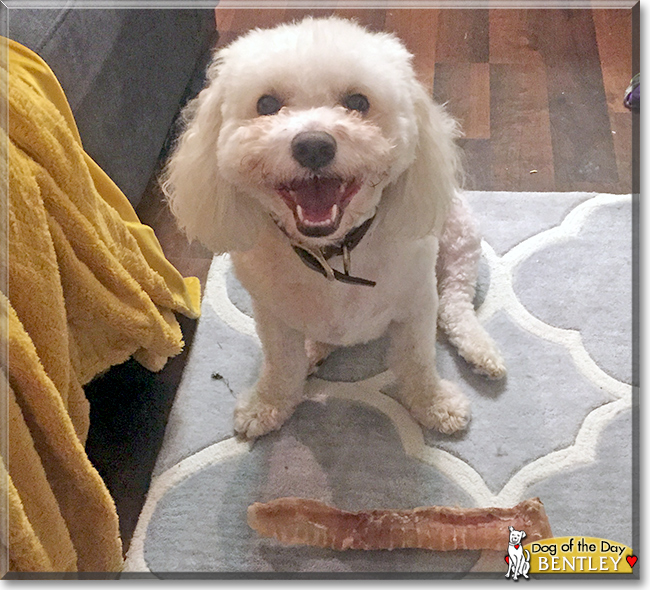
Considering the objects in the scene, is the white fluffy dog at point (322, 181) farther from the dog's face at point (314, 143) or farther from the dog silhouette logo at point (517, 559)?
the dog silhouette logo at point (517, 559)

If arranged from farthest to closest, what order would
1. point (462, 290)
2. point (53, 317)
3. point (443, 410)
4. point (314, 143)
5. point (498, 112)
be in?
1. point (498, 112)
2. point (462, 290)
3. point (443, 410)
4. point (53, 317)
5. point (314, 143)

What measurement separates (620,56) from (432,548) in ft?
5.08

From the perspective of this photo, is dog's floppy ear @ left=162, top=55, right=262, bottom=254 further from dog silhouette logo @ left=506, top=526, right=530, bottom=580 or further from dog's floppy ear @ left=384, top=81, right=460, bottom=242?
dog silhouette logo @ left=506, top=526, right=530, bottom=580

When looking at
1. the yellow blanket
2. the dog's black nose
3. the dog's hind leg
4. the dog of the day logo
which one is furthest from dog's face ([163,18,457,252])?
the dog of the day logo

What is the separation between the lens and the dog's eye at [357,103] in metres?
0.81

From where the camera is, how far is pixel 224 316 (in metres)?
1.33

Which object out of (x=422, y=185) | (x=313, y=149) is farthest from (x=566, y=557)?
(x=313, y=149)

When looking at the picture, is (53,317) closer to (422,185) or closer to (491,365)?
(422,185)

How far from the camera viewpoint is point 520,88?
1752 mm

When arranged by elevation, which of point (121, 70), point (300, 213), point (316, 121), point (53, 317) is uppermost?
point (121, 70)

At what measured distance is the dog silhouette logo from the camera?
94cm

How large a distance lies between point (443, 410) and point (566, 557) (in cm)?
30

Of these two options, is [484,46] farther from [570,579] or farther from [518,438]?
[570,579]

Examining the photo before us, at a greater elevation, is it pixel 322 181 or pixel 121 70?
pixel 121 70
